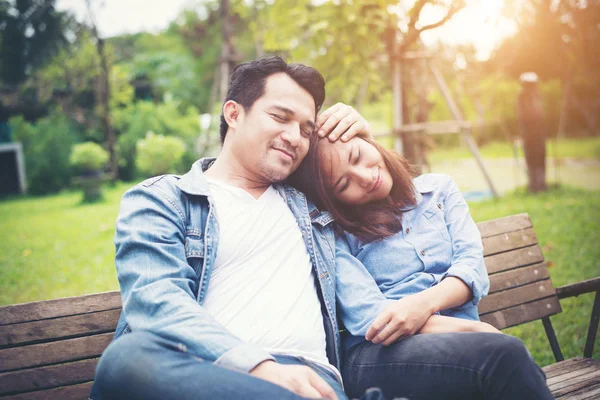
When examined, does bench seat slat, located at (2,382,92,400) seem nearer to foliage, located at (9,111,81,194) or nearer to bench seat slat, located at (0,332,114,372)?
bench seat slat, located at (0,332,114,372)

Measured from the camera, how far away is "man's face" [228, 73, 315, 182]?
2.35 m

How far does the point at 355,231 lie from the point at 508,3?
605 centimetres

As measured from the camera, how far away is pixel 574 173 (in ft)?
40.2

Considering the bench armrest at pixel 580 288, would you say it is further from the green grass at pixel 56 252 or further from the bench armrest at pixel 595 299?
the green grass at pixel 56 252

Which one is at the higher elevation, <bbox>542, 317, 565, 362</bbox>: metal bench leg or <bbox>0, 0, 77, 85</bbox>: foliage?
<bbox>0, 0, 77, 85</bbox>: foliage

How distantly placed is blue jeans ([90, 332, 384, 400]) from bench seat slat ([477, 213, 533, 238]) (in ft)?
5.43

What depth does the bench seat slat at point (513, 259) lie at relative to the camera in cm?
291

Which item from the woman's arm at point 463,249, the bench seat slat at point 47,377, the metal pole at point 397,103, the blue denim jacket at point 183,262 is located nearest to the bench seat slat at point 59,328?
the bench seat slat at point 47,377

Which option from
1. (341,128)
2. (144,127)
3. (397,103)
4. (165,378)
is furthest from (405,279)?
(144,127)

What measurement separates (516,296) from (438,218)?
0.85m

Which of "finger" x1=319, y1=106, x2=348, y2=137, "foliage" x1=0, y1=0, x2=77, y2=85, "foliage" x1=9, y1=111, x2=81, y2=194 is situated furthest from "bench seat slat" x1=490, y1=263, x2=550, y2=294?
"foliage" x1=0, y1=0, x2=77, y2=85

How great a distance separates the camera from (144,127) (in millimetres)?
20375

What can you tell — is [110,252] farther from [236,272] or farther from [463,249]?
[463,249]

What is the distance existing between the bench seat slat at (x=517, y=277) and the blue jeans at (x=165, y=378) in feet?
5.02
